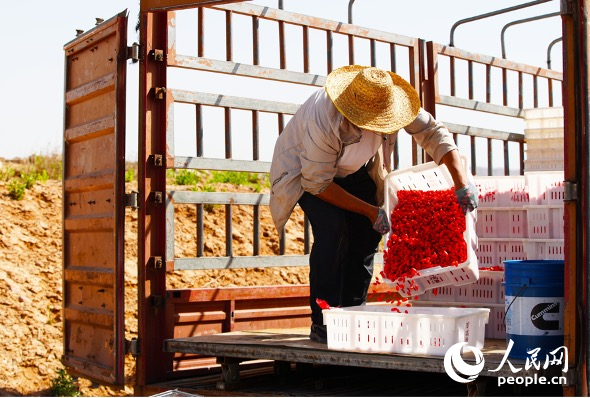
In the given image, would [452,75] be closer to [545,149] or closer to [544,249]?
[545,149]

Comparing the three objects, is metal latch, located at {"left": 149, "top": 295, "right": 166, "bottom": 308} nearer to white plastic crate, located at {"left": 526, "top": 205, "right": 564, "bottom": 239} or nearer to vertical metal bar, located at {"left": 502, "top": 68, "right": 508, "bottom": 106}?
white plastic crate, located at {"left": 526, "top": 205, "right": 564, "bottom": 239}

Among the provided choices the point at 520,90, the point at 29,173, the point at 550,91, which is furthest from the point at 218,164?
the point at 29,173

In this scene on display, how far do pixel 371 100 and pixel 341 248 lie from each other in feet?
2.99

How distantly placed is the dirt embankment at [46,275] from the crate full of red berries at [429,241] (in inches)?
165

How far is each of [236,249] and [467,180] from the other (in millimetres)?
7361

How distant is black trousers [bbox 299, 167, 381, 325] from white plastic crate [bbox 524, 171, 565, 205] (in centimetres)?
101

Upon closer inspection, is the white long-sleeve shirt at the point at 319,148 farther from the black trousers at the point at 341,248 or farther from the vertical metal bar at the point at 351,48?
the vertical metal bar at the point at 351,48

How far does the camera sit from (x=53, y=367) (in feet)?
31.7

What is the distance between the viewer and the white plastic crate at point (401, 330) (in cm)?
457

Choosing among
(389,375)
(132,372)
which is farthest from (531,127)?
(132,372)

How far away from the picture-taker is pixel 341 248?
5332 mm

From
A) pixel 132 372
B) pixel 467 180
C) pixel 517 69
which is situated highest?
pixel 517 69

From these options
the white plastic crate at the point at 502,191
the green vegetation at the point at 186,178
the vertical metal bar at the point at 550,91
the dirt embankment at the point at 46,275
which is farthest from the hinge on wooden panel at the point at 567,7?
the green vegetation at the point at 186,178

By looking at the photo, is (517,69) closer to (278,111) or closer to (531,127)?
(531,127)
